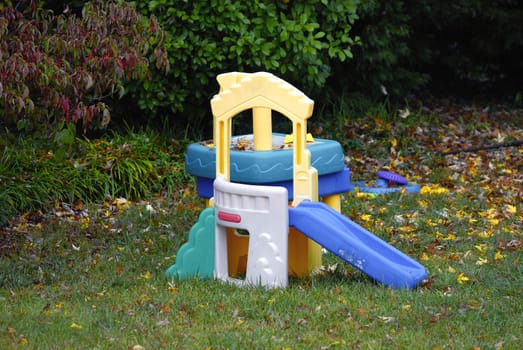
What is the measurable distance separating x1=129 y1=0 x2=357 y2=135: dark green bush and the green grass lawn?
124 centimetres

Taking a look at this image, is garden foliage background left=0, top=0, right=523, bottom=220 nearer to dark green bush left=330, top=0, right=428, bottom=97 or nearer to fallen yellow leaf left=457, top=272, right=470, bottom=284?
dark green bush left=330, top=0, right=428, bottom=97

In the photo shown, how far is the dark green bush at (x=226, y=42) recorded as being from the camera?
8.71 meters

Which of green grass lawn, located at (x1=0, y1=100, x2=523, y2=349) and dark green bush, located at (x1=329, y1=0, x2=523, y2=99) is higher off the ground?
dark green bush, located at (x1=329, y1=0, x2=523, y2=99)

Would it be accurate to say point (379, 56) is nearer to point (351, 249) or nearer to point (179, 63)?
point (179, 63)

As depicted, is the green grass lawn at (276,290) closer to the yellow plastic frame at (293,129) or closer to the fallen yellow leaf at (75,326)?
the fallen yellow leaf at (75,326)

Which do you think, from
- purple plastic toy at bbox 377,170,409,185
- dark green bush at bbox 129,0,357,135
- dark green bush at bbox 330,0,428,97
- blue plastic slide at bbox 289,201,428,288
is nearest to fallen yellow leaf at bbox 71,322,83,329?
blue plastic slide at bbox 289,201,428,288

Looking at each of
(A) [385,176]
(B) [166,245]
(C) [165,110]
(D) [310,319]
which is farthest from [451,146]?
(D) [310,319]

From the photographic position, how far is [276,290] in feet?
17.4

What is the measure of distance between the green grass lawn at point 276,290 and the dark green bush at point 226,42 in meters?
1.24

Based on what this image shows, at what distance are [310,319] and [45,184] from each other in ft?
12.3

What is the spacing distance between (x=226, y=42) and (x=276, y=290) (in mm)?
4004

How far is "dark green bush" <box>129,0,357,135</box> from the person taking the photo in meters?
8.71

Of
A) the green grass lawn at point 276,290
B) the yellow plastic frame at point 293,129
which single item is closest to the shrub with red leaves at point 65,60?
the yellow plastic frame at point 293,129

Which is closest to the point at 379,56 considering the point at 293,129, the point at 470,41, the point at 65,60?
the point at 470,41
